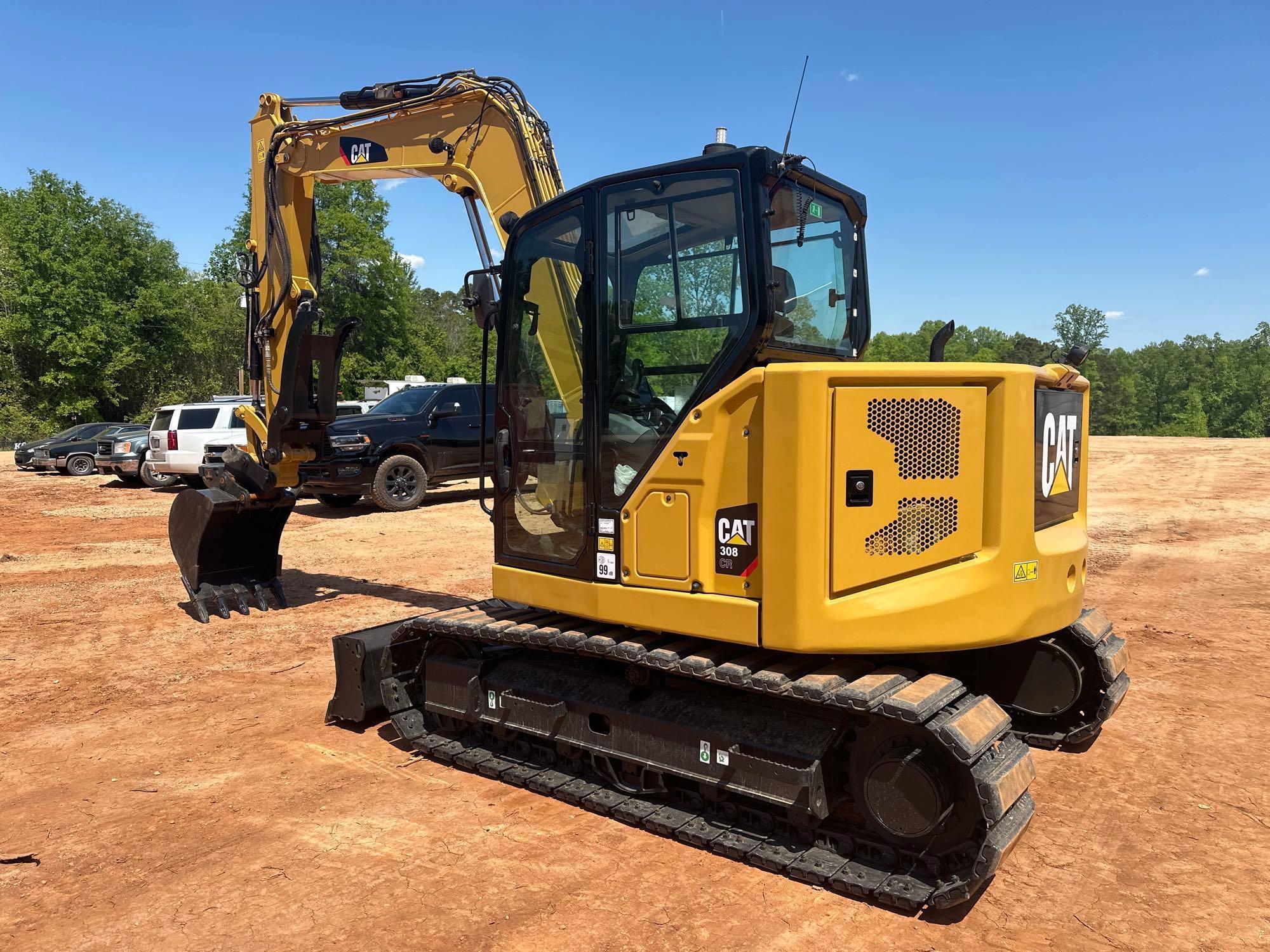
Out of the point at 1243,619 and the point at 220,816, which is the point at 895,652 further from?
the point at 1243,619

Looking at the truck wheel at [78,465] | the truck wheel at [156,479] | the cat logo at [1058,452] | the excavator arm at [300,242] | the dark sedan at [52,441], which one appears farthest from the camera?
the dark sedan at [52,441]

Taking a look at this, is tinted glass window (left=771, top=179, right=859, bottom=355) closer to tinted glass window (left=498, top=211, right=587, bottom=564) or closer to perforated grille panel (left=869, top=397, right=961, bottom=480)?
perforated grille panel (left=869, top=397, right=961, bottom=480)

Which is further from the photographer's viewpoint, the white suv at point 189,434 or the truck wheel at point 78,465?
the truck wheel at point 78,465

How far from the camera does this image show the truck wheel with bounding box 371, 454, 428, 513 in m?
14.6

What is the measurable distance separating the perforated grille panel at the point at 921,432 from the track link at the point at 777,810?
907 millimetres

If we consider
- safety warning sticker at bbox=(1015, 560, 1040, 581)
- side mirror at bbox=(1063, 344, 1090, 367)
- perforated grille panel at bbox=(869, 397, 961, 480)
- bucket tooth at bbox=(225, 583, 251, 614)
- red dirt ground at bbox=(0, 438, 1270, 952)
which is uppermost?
side mirror at bbox=(1063, 344, 1090, 367)

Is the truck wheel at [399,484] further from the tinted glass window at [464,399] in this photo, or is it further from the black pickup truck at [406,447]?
the tinted glass window at [464,399]

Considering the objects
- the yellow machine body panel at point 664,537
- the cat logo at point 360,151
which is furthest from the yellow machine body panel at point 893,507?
the cat logo at point 360,151

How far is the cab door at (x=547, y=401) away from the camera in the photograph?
4.42 metres

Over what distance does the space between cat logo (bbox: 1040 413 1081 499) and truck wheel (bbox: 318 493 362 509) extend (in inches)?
504

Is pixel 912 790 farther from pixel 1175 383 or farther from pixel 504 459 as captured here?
pixel 1175 383

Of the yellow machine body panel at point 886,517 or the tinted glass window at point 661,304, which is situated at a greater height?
the tinted glass window at point 661,304

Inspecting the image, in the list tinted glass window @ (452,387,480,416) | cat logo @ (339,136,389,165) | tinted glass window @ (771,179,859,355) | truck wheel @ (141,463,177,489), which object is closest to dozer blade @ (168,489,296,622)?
cat logo @ (339,136,389,165)

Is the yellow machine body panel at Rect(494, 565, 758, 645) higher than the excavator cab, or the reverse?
the excavator cab
